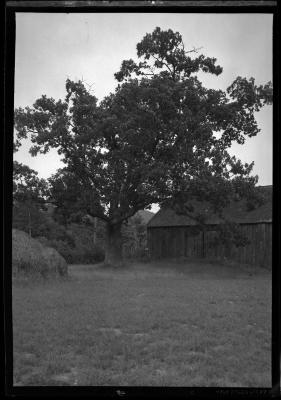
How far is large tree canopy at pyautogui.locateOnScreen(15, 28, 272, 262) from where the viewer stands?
26047 mm

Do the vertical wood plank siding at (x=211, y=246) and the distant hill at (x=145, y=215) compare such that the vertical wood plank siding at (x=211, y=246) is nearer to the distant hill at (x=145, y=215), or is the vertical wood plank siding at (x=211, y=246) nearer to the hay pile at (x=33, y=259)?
the distant hill at (x=145, y=215)

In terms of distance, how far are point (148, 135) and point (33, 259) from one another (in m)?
12.6

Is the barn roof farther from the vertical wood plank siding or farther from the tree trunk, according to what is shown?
the tree trunk

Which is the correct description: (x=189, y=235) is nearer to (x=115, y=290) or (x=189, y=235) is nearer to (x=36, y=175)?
(x=36, y=175)

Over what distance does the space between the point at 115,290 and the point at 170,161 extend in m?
12.7

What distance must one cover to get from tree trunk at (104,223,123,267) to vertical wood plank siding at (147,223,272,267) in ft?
7.43

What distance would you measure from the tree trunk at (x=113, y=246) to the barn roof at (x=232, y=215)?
3.41 meters

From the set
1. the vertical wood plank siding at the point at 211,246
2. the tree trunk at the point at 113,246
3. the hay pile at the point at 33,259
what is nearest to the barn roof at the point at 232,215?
the vertical wood plank siding at the point at 211,246

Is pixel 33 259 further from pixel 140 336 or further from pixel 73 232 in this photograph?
pixel 73 232

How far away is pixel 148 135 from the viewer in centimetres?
2652

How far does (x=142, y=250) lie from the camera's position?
1131 inches

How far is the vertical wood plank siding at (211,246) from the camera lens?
90.2 feet

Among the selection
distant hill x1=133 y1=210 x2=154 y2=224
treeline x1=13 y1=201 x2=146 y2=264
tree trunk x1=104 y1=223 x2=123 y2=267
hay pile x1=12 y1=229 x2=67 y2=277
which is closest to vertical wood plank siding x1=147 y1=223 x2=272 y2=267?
treeline x1=13 y1=201 x2=146 y2=264
